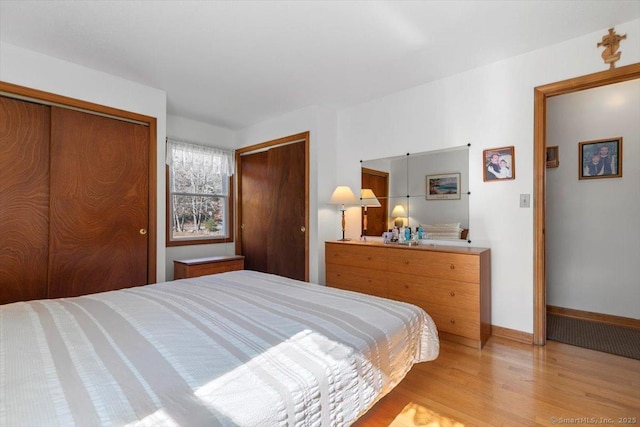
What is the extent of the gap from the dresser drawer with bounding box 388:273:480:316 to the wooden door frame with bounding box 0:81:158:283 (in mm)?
2486

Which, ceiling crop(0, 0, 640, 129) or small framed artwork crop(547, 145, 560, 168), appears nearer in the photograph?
ceiling crop(0, 0, 640, 129)

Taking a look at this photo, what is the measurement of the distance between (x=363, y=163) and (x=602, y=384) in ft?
9.10

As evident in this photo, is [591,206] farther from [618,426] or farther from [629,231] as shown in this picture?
[618,426]

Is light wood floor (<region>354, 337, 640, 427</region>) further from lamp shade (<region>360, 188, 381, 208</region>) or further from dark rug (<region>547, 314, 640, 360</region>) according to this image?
lamp shade (<region>360, 188, 381, 208</region>)

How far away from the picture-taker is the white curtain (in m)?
3.97

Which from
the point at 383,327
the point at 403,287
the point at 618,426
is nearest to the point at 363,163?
the point at 403,287

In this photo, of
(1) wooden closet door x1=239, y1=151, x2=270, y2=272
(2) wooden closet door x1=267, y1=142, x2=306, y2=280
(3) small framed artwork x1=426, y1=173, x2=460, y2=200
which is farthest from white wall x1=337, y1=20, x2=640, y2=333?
(1) wooden closet door x1=239, y1=151, x2=270, y2=272

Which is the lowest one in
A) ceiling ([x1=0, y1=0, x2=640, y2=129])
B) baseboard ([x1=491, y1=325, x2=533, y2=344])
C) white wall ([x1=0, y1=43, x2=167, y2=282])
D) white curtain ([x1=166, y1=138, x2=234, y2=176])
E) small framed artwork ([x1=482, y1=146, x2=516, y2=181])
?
baseboard ([x1=491, y1=325, x2=533, y2=344])

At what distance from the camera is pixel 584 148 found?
A: 3137mm

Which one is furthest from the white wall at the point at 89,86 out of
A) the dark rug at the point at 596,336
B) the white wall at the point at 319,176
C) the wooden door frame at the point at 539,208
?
the dark rug at the point at 596,336

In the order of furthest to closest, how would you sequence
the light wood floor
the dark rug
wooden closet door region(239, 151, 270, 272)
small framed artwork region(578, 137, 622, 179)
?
1. wooden closet door region(239, 151, 270, 272)
2. small framed artwork region(578, 137, 622, 179)
3. the dark rug
4. the light wood floor

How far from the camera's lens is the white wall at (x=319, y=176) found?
3.63 metres

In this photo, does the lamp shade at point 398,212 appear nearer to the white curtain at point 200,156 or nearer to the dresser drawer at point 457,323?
the dresser drawer at point 457,323

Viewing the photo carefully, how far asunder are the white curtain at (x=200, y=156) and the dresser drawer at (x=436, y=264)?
2.90 metres
